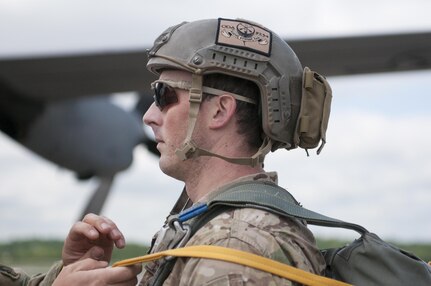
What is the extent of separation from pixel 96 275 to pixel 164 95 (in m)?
0.82

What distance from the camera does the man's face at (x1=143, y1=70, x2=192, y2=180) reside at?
11.8 ft

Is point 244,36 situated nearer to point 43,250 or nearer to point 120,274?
point 120,274

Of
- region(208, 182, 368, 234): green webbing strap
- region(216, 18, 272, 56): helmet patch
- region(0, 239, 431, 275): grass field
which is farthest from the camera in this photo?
region(0, 239, 431, 275): grass field

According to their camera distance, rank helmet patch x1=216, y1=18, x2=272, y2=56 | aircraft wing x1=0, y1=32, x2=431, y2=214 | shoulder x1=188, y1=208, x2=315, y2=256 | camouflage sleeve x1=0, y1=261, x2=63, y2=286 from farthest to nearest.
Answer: aircraft wing x1=0, y1=32, x2=431, y2=214 < camouflage sleeve x1=0, y1=261, x2=63, y2=286 < helmet patch x1=216, y1=18, x2=272, y2=56 < shoulder x1=188, y1=208, x2=315, y2=256

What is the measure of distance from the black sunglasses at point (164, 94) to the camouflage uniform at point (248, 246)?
2.07ft

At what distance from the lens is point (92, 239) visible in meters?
3.64

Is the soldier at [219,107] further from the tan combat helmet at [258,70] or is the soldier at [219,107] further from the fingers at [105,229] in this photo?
the fingers at [105,229]

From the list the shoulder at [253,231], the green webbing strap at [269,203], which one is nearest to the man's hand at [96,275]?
the shoulder at [253,231]

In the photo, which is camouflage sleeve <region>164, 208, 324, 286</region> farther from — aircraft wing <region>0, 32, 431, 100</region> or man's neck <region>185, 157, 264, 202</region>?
aircraft wing <region>0, 32, 431, 100</region>

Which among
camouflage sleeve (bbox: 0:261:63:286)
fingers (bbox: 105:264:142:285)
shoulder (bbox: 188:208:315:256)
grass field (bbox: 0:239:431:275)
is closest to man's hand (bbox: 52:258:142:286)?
fingers (bbox: 105:264:142:285)

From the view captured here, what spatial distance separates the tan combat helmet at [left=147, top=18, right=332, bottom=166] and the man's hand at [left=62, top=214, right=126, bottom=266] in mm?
440

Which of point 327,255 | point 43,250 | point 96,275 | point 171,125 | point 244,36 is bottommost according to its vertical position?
point 96,275

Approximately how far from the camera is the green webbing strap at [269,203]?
10.7 feet

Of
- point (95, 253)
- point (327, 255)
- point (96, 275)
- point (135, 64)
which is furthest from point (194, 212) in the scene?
point (135, 64)
